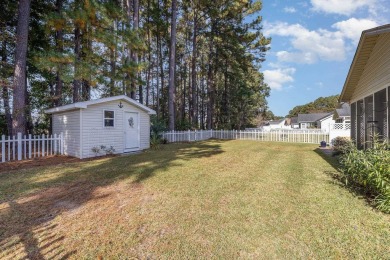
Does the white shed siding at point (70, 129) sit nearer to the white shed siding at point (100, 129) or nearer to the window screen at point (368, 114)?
the white shed siding at point (100, 129)

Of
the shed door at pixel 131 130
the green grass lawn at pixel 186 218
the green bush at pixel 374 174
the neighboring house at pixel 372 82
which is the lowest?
the green grass lawn at pixel 186 218

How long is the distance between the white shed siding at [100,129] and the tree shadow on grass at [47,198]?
198 centimetres

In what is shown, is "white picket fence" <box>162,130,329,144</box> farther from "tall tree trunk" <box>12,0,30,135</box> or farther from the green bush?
the green bush

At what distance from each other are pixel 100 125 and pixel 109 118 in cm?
56

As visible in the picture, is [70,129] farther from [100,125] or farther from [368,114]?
[368,114]

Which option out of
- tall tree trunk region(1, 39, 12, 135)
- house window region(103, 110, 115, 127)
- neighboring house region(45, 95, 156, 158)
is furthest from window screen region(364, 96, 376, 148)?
tall tree trunk region(1, 39, 12, 135)

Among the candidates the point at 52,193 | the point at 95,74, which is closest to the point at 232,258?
the point at 52,193

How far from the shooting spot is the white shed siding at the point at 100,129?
8.41 m

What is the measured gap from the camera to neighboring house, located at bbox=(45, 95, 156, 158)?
27.4ft

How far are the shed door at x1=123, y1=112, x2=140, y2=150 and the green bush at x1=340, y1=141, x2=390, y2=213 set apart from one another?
8.88 m

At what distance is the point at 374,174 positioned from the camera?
3.78 metres

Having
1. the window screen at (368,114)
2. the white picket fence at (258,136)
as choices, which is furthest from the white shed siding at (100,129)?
the window screen at (368,114)

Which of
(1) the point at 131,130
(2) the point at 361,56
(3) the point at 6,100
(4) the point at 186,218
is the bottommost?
(4) the point at 186,218

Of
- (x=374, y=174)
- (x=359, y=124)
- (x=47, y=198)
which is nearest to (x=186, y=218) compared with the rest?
(x=47, y=198)
